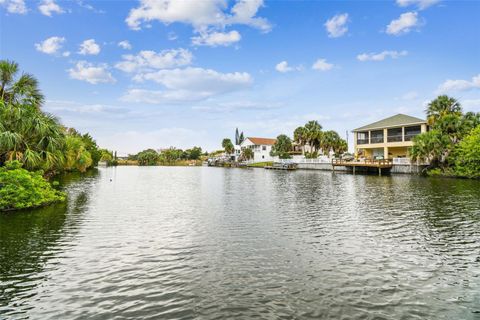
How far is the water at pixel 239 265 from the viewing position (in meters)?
7.34

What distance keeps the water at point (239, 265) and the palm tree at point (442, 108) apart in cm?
3761

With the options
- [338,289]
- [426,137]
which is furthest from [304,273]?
[426,137]

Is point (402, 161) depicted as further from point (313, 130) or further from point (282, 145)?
point (282, 145)

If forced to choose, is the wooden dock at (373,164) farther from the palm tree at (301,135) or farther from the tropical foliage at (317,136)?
the palm tree at (301,135)

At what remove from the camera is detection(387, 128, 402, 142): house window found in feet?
198

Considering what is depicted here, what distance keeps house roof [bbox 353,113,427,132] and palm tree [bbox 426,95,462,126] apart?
3541 mm

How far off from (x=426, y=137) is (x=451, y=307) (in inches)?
1860

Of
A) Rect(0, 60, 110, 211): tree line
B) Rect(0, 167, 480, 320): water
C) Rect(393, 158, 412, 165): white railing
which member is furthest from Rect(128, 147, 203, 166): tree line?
Rect(0, 167, 480, 320): water

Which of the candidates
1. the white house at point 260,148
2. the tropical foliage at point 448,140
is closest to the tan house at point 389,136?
the tropical foliage at point 448,140

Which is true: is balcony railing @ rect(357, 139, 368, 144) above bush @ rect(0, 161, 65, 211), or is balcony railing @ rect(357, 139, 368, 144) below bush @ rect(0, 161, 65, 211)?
above

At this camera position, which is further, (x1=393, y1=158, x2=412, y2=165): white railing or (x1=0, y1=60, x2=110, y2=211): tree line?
(x1=393, y1=158, x2=412, y2=165): white railing

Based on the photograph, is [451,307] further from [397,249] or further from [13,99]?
[13,99]

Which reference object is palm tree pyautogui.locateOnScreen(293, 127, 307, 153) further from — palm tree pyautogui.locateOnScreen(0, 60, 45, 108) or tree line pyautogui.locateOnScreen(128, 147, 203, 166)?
tree line pyautogui.locateOnScreen(128, 147, 203, 166)

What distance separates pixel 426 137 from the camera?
4822 cm
